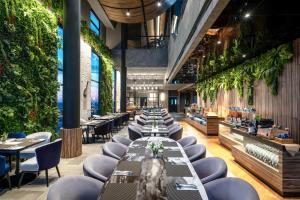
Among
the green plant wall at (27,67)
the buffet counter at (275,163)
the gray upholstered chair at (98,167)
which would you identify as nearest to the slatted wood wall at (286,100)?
the buffet counter at (275,163)

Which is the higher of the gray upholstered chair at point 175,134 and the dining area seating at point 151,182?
the dining area seating at point 151,182

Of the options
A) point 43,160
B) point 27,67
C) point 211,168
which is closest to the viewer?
point 211,168

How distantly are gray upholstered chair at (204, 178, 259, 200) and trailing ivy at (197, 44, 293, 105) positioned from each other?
125 inches

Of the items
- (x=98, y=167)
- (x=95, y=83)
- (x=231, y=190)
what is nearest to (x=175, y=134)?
(x=98, y=167)

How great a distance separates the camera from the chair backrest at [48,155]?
3959 mm

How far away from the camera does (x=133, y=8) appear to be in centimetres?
1204

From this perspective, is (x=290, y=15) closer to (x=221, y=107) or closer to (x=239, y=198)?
(x=239, y=198)

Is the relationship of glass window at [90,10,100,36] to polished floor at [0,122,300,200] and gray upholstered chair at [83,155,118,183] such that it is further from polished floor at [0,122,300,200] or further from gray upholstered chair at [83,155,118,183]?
gray upholstered chair at [83,155,118,183]

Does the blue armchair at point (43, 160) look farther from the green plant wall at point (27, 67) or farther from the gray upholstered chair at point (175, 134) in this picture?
the gray upholstered chair at point (175, 134)

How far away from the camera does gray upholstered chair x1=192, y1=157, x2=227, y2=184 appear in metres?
2.33

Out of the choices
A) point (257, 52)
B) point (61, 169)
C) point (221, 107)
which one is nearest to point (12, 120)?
point (61, 169)

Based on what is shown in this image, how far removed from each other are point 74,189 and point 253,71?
16.7 feet

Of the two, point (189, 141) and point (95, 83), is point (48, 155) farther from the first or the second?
point (95, 83)

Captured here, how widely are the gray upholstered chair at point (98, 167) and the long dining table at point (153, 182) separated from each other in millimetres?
185
